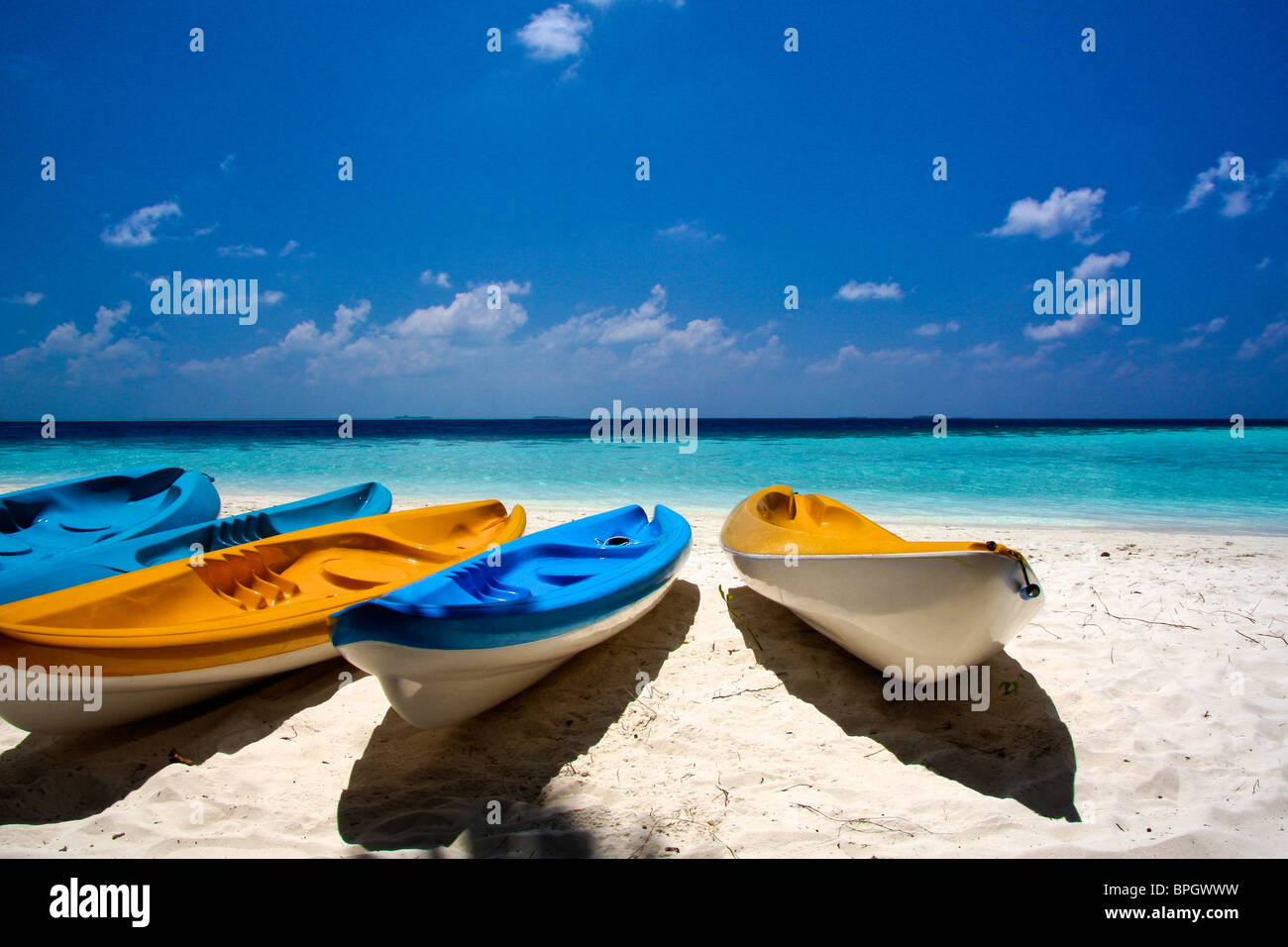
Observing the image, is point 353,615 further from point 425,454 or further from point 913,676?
point 425,454

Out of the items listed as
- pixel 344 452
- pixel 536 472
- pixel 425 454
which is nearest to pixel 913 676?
pixel 536 472

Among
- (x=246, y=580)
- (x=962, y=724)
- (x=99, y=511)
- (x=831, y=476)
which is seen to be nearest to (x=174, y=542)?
(x=246, y=580)

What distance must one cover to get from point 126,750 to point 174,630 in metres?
0.63

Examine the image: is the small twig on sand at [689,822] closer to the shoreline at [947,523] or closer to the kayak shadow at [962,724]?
the kayak shadow at [962,724]

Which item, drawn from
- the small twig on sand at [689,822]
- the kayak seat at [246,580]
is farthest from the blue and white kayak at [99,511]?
the small twig on sand at [689,822]

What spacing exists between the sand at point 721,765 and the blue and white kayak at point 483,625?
13.0 inches

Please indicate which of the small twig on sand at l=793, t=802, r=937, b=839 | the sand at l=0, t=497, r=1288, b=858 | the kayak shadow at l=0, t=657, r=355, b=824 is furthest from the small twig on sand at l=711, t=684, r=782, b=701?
the kayak shadow at l=0, t=657, r=355, b=824

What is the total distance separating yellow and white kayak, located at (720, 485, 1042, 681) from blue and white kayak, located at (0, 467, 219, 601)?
4.56 m

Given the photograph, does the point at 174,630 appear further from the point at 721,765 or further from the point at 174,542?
the point at 721,765

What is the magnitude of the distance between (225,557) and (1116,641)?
5.73 m

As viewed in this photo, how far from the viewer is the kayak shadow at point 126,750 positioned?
2500mm

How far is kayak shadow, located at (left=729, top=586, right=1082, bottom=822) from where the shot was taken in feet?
8.35
